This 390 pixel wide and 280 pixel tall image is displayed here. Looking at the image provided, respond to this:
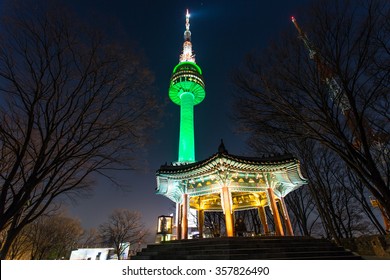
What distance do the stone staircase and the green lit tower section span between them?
21.4 meters

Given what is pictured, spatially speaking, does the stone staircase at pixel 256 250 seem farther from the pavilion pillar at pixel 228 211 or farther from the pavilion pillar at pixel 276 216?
the pavilion pillar at pixel 276 216

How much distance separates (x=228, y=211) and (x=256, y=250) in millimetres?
3609

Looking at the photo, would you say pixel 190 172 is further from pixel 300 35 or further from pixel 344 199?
pixel 344 199

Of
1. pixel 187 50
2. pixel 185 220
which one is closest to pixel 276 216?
pixel 185 220

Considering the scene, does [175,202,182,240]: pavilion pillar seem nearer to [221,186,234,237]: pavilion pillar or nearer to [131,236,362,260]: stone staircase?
[131,236,362,260]: stone staircase

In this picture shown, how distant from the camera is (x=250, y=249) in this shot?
28.3ft

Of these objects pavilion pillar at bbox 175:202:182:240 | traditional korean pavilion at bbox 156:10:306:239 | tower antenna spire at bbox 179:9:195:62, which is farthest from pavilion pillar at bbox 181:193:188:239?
tower antenna spire at bbox 179:9:195:62

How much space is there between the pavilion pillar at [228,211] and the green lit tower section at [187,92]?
18334 millimetres

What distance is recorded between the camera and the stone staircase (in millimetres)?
8312

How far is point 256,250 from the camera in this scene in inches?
339

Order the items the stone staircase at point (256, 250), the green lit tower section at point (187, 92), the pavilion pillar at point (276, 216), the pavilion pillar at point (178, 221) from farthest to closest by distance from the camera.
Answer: the green lit tower section at point (187, 92) → the pavilion pillar at point (178, 221) → the pavilion pillar at point (276, 216) → the stone staircase at point (256, 250)

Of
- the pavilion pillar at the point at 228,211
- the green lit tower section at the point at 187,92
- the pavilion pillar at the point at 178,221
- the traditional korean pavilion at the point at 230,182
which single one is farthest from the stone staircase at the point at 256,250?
the green lit tower section at the point at 187,92

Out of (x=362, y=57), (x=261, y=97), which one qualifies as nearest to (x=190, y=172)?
(x=261, y=97)

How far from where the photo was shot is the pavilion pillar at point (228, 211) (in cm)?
1162
